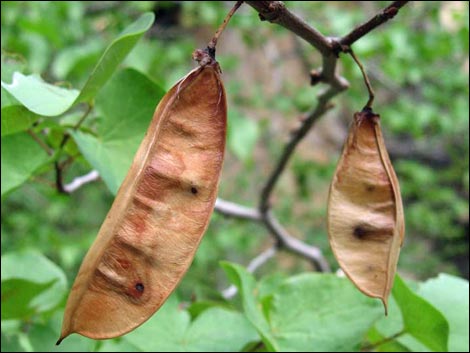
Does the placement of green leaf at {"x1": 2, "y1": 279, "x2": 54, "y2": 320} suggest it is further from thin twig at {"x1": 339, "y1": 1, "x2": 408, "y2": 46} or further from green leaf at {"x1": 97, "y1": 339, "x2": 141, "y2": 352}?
thin twig at {"x1": 339, "y1": 1, "x2": 408, "y2": 46}

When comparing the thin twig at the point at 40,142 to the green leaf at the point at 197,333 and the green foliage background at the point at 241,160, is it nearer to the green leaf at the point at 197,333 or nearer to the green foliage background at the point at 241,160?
the green foliage background at the point at 241,160

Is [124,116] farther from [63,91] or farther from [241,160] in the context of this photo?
[241,160]

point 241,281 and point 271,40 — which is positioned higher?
point 271,40

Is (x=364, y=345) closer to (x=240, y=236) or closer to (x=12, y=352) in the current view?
(x=12, y=352)

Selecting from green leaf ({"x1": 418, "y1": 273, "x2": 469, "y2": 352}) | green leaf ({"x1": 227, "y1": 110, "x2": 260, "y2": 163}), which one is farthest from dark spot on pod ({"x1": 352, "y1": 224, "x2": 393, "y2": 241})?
green leaf ({"x1": 227, "y1": 110, "x2": 260, "y2": 163})

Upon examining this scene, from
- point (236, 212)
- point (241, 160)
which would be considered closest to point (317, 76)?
point (236, 212)

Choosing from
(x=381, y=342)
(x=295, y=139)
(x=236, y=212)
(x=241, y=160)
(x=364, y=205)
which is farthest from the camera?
(x=241, y=160)

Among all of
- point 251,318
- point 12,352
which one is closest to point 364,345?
point 251,318
